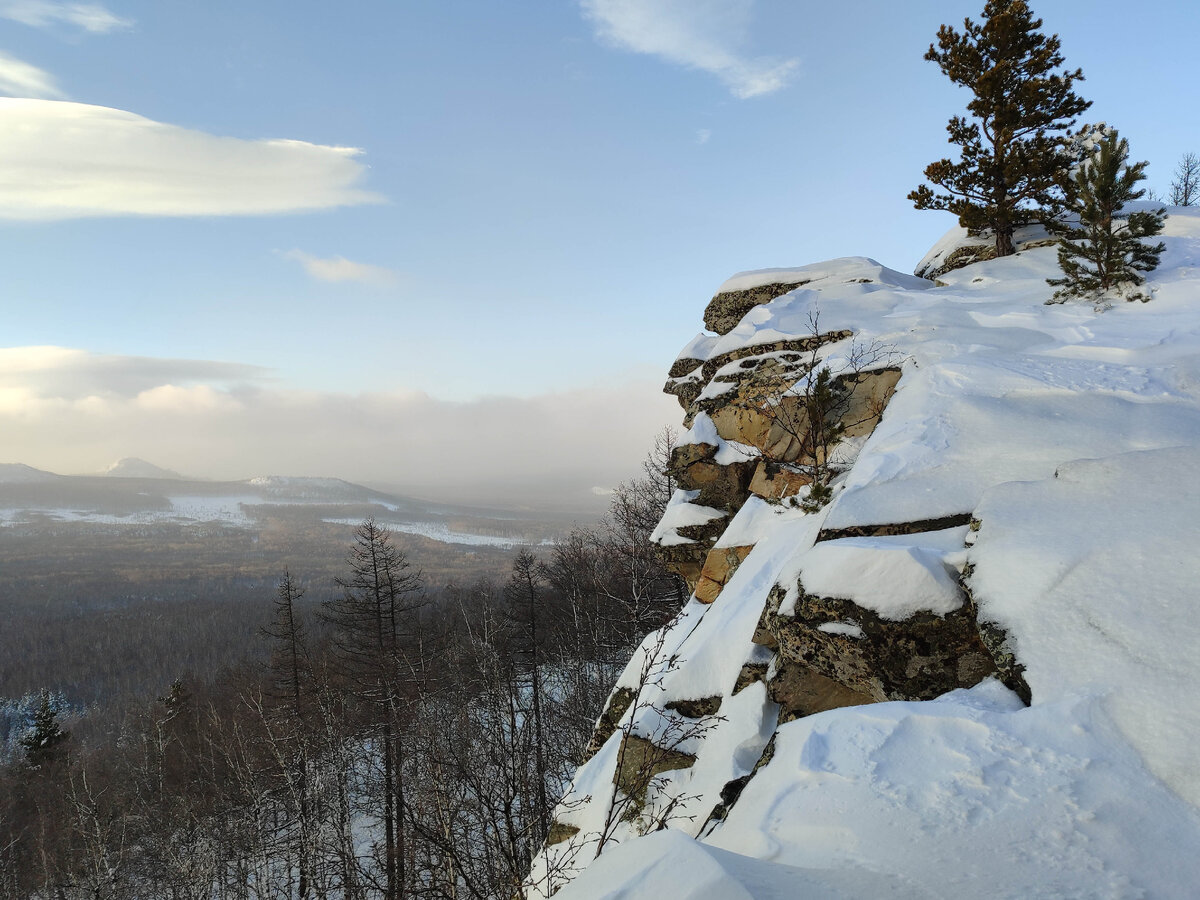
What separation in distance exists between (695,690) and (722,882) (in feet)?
16.4

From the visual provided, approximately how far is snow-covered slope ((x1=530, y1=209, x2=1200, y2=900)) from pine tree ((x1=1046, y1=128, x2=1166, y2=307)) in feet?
7.76

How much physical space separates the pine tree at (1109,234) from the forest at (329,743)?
1107cm

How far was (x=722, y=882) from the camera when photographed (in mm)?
2047

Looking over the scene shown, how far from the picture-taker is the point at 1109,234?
1151cm

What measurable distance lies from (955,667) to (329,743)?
1910 cm

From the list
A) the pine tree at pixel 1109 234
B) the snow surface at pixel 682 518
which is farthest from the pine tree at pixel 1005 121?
the snow surface at pixel 682 518

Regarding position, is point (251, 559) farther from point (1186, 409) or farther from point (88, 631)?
point (1186, 409)

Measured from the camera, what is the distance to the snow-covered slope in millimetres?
2363

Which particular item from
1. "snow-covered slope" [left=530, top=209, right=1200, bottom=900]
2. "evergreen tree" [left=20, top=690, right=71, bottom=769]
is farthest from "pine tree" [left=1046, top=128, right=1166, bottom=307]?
"evergreen tree" [left=20, top=690, right=71, bottom=769]

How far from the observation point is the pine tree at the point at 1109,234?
11039 millimetres

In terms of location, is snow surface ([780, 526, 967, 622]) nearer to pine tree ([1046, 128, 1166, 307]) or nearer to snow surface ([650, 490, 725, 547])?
snow surface ([650, 490, 725, 547])

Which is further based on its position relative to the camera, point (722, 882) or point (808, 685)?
point (808, 685)

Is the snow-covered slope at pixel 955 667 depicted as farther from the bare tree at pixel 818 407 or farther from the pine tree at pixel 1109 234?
the pine tree at pixel 1109 234

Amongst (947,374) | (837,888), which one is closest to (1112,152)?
(947,374)
